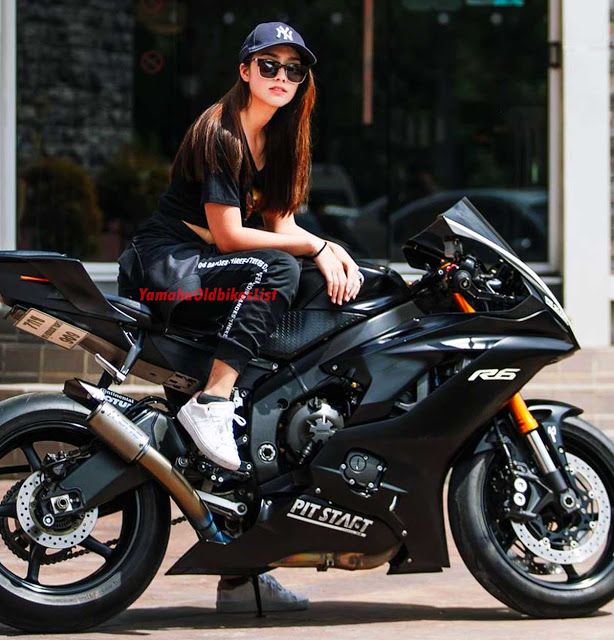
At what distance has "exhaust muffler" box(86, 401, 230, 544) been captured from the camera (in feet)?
16.7

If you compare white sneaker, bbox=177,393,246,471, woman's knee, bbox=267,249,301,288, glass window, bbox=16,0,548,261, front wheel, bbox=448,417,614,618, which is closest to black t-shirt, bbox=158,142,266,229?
woman's knee, bbox=267,249,301,288

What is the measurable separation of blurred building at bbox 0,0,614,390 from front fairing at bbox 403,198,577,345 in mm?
3633

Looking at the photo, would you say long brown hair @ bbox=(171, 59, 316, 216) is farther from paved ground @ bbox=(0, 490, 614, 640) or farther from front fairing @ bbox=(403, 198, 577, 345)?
paved ground @ bbox=(0, 490, 614, 640)

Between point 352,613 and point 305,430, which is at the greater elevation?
point 305,430

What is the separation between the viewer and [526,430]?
5387mm

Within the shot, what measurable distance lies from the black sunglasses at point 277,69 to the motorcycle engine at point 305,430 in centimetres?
110

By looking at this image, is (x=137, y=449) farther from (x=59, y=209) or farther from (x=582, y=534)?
(x=59, y=209)

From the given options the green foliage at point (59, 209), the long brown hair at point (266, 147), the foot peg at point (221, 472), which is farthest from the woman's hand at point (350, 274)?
the green foliage at point (59, 209)

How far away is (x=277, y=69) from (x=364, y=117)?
5073 mm

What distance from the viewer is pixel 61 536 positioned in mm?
5098

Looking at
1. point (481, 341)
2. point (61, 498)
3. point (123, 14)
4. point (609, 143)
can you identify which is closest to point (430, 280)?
point (481, 341)

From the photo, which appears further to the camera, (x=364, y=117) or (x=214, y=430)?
(x=364, y=117)

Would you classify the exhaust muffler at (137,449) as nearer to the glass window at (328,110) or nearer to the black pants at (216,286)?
the black pants at (216,286)

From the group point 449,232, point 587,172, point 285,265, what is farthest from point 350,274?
point 587,172
